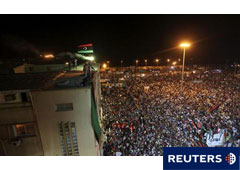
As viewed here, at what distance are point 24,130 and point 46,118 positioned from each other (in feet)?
3.69

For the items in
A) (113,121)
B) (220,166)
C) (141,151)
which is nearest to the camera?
(220,166)

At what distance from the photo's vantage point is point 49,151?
18.1 ft

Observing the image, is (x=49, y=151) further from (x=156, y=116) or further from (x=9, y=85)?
(x=156, y=116)

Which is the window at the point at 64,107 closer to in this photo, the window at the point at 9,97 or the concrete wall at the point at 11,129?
the concrete wall at the point at 11,129

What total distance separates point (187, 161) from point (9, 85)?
272 inches

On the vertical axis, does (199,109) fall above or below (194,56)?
below

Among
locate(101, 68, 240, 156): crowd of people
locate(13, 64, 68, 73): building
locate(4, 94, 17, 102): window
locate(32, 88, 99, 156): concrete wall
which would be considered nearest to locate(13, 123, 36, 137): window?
locate(32, 88, 99, 156): concrete wall

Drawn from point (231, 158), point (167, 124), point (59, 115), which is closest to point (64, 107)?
point (59, 115)

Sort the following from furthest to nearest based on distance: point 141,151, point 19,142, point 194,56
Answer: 1. point 194,56
2. point 141,151
3. point 19,142

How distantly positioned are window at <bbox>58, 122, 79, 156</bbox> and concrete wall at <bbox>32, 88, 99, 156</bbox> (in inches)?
5.3

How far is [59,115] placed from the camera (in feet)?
17.0

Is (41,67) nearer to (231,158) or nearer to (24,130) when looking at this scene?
(24,130)

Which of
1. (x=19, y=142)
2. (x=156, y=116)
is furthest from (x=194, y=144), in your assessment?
(x=19, y=142)

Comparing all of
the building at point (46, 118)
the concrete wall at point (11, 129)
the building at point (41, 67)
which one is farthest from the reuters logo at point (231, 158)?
the building at point (41, 67)
